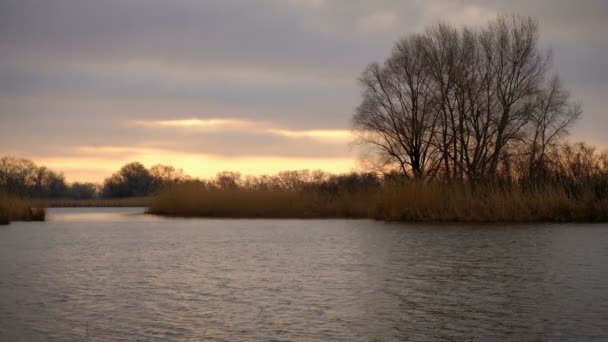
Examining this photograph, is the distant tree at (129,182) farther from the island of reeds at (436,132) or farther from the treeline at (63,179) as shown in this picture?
the island of reeds at (436,132)

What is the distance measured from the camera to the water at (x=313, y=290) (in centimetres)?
720

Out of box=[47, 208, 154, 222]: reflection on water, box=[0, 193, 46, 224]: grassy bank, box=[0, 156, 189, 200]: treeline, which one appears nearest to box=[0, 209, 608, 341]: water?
box=[0, 193, 46, 224]: grassy bank

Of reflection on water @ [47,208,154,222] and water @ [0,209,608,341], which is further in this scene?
reflection on water @ [47,208,154,222]

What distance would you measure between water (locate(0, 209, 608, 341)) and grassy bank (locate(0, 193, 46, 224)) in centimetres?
1173

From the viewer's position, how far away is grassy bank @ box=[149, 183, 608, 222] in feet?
80.8

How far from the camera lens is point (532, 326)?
7.23 m

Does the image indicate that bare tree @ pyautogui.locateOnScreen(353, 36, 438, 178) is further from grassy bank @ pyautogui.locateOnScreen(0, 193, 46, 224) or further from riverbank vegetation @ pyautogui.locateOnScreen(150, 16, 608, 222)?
grassy bank @ pyautogui.locateOnScreen(0, 193, 46, 224)

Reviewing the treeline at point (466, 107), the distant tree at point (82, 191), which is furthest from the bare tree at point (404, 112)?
the distant tree at point (82, 191)

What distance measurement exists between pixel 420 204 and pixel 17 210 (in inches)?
742

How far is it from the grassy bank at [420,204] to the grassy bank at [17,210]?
28.5 feet

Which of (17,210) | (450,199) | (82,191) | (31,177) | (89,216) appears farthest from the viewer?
(82,191)

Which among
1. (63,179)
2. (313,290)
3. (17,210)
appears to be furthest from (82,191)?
(313,290)

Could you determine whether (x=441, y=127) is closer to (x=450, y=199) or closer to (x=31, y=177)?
(x=450, y=199)

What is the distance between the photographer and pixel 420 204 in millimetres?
26641
